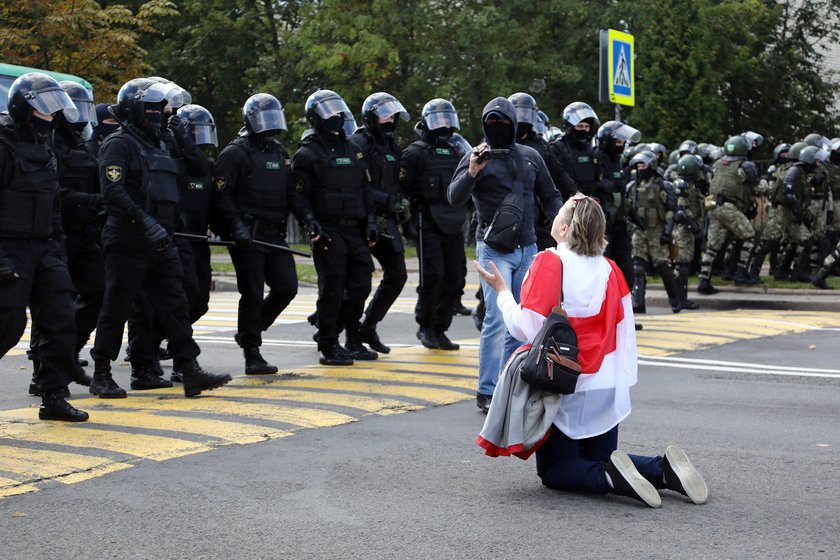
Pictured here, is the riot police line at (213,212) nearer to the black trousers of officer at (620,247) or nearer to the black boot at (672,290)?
the black trousers of officer at (620,247)

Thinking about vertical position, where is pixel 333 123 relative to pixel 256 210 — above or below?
above

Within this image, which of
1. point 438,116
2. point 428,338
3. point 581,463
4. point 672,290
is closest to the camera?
point 581,463

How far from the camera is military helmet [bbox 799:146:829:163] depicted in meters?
18.2

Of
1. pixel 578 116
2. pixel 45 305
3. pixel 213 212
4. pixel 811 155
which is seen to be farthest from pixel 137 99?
pixel 811 155

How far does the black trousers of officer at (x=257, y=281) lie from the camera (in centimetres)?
1007

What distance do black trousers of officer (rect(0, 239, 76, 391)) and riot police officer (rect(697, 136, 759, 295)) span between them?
36.9 feet

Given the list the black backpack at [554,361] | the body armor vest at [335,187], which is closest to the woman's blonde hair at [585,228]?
the black backpack at [554,361]

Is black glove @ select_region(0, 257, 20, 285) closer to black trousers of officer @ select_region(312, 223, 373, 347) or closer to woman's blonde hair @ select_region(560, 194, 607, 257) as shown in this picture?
woman's blonde hair @ select_region(560, 194, 607, 257)

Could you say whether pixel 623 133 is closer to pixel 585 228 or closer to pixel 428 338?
pixel 428 338

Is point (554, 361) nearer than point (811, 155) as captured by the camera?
Yes

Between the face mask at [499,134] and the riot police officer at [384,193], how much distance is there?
8.43ft

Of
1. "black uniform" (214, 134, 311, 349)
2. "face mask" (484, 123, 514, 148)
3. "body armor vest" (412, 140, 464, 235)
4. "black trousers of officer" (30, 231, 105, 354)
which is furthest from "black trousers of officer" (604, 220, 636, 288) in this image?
"black trousers of officer" (30, 231, 105, 354)

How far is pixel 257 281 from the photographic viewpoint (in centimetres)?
1009

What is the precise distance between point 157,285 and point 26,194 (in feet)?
4.82
